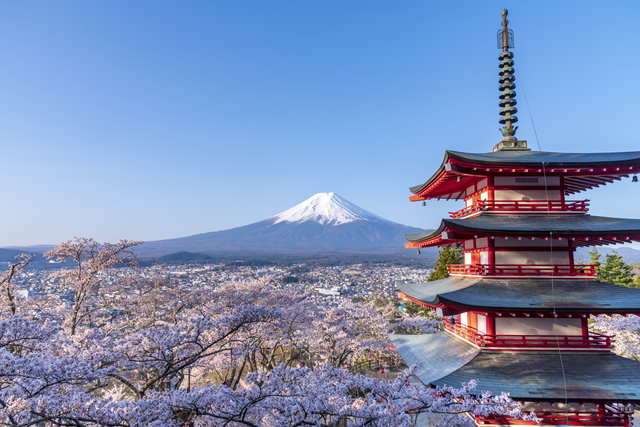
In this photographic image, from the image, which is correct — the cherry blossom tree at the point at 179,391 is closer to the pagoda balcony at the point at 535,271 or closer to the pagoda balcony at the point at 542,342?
the pagoda balcony at the point at 542,342

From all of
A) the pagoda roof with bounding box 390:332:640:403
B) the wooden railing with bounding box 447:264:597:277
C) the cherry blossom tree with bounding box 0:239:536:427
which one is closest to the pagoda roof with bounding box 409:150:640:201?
the wooden railing with bounding box 447:264:597:277

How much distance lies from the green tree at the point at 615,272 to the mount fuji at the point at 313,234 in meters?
122

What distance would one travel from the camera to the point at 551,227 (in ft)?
25.8

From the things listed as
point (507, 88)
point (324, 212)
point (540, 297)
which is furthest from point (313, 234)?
point (540, 297)

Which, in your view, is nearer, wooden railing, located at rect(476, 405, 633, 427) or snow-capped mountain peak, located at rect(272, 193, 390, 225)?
wooden railing, located at rect(476, 405, 633, 427)

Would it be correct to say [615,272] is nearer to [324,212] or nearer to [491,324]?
[491,324]

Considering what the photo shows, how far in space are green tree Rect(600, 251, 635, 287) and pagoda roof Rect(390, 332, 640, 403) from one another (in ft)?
86.9

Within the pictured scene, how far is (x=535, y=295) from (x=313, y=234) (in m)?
163

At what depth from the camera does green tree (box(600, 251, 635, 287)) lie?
91.0ft

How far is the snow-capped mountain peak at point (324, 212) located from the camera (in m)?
178

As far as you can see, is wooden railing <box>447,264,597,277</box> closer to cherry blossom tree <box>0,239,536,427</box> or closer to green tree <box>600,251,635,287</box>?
cherry blossom tree <box>0,239,536,427</box>

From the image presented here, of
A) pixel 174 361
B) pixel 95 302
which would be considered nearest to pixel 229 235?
pixel 95 302

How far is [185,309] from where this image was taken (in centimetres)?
1666

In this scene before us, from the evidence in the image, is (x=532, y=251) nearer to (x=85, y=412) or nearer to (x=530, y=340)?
(x=530, y=340)
